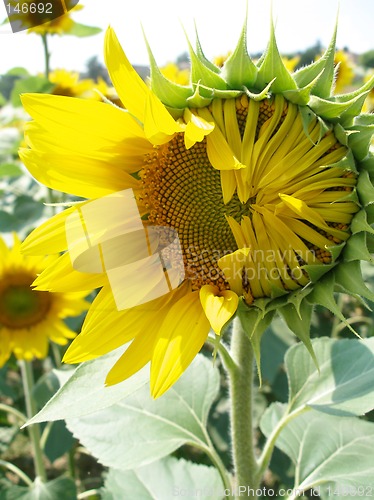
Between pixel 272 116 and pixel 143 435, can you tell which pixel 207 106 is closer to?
pixel 272 116

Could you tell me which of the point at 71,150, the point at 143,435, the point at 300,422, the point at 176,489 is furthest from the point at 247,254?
the point at 176,489

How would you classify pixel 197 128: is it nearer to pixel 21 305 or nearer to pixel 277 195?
pixel 277 195

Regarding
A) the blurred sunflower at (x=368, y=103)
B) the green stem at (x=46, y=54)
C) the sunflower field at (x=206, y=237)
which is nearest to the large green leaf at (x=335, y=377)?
the sunflower field at (x=206, y=237)

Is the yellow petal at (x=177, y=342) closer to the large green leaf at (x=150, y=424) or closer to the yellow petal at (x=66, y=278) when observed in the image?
the yellow petal at (x=66, y=278)

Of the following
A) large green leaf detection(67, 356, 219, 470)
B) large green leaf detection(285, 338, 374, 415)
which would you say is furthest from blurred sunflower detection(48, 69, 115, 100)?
large green leaf detection(285, 338, 374, 415)

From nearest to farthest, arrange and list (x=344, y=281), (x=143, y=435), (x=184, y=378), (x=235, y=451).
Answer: (x=344, y=281), (x=235, y=451), (x=143, y=435), (x=184, y=378)

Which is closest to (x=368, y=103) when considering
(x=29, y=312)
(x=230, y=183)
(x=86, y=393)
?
(x=230, y=183)
